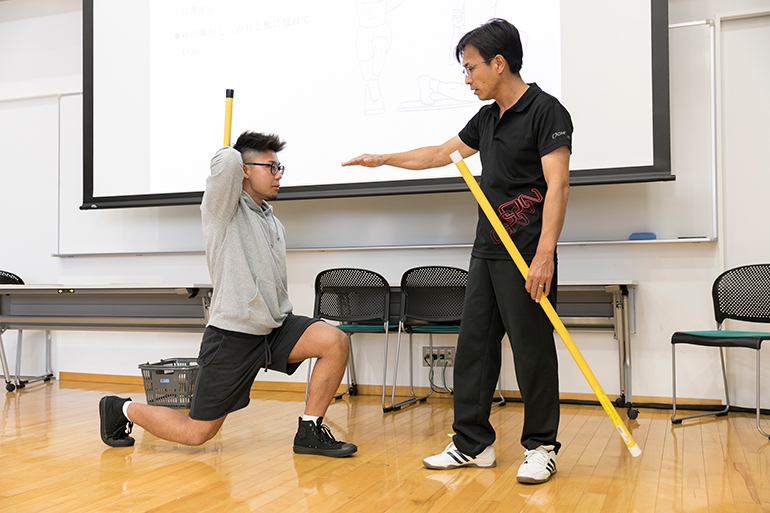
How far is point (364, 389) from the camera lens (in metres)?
4.36

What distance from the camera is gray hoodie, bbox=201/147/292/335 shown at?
2.42 meters

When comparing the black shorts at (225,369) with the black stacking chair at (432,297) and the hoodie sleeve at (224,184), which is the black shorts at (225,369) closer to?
the hoodie sleeve at (224,184)

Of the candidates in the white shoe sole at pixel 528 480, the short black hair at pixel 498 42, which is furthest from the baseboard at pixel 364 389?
the short black hair at pixel 498 42

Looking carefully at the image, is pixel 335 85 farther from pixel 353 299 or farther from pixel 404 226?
pixel 353 299

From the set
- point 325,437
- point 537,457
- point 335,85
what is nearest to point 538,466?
point 537,457

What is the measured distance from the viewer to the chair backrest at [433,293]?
3.69 metres

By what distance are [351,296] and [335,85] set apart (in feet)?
4.74

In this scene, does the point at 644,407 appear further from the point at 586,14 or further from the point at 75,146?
the point at 75,146

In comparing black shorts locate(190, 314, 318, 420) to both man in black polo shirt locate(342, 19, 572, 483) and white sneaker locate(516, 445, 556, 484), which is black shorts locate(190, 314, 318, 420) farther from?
white sneaker locate(516, 445, 556, 484)

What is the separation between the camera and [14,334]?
529 centimetres

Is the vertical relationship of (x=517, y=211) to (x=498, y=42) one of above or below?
below

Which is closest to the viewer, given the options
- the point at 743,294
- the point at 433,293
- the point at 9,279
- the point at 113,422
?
the point at 113,422

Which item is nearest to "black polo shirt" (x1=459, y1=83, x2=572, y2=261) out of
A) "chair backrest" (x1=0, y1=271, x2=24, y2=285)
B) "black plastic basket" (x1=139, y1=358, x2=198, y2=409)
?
"black plastic basket" (x1=139, y1=358, x2=198, y2=409)

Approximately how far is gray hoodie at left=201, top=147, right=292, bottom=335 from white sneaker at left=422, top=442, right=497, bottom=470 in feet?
2.68
